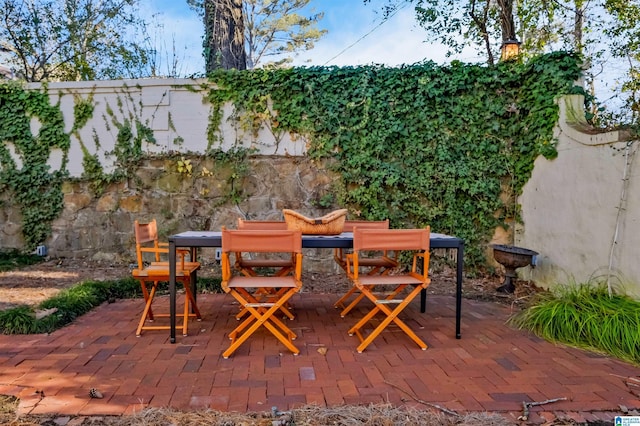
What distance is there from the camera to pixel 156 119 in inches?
213

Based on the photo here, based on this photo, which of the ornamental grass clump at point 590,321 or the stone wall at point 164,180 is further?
the stone wall at point 164,180

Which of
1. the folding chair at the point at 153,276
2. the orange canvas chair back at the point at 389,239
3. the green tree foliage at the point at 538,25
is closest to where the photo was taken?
the orange canvas chair back at the point at 389,239

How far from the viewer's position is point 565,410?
1.93 metres

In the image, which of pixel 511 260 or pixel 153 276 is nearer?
pixel 153 276

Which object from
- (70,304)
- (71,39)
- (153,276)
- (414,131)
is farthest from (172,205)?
(71,39)

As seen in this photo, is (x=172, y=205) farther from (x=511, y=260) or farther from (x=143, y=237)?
(x=511, y=260)

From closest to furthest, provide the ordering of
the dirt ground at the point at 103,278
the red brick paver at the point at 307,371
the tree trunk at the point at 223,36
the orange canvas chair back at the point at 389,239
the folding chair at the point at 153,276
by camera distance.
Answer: the red brick paver at the point at 307,371, the orange canvas chair back at the point at 389,239, the folding chair at the point at 153,276, the dirt ground at the point at 103,278, the tree trunk at the point at 223,36

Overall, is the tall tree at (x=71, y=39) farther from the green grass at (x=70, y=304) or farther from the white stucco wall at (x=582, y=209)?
the white stucco wall at (x=582, y=209)

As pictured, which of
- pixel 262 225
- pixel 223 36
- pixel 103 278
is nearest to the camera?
pixel 262 225

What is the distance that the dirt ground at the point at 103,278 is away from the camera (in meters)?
4.10

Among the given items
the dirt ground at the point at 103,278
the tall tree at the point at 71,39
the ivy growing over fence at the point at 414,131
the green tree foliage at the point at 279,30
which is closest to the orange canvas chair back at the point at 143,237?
the dirt ground at the point at 103,278

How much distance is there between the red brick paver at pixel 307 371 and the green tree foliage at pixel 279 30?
391 inches

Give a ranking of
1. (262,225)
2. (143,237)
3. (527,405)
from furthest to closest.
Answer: (262,225) < (143,237) < (527,405)

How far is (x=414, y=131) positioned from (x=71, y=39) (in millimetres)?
7049
